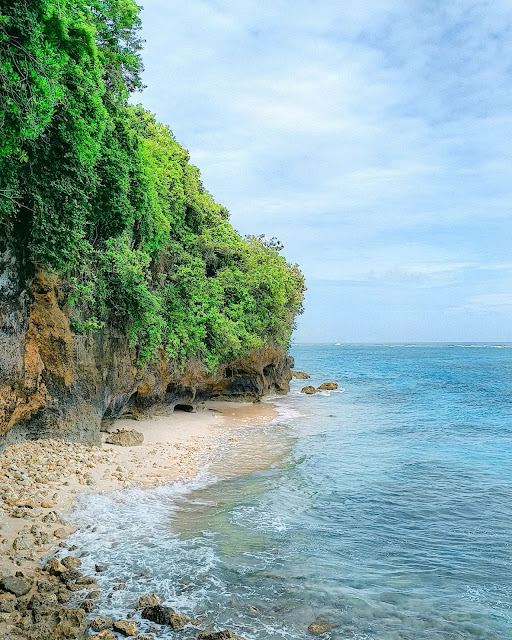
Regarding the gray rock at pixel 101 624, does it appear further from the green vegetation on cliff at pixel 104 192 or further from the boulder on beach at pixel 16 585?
the green vegetation on cliff at pixel 104 192

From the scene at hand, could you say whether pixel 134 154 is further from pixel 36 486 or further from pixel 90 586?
pixel 90 586

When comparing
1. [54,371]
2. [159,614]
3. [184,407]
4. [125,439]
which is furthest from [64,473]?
[184,407]

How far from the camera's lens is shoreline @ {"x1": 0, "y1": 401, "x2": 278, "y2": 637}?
871 centimetres

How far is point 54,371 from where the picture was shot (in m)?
13.6

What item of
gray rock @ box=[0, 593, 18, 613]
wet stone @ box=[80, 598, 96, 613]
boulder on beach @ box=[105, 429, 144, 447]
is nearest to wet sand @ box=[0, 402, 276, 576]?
boulder on beach @ box=[105, 429, 144, 447]

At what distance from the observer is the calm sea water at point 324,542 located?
7.68 m

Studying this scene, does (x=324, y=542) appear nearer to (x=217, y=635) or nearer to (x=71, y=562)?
(x=217, y=635)

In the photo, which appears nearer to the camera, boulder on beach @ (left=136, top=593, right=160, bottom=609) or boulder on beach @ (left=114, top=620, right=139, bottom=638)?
boulder on beach @ (left=114, top=620, right=139, bottom=638)

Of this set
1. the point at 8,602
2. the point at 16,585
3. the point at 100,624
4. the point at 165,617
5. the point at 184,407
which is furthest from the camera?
the point at 184,407

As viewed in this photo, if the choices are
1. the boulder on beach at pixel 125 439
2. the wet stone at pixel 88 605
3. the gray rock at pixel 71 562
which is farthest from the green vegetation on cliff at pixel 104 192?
the wet stone at pixel 88 605

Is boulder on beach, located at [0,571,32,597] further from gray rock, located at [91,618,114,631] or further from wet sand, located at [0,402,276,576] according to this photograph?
gray rock, located at [91,618,114,631]

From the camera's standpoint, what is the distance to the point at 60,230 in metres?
10.7

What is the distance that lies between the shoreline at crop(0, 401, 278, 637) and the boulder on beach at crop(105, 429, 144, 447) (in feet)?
0.79

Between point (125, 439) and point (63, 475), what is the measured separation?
459cm
